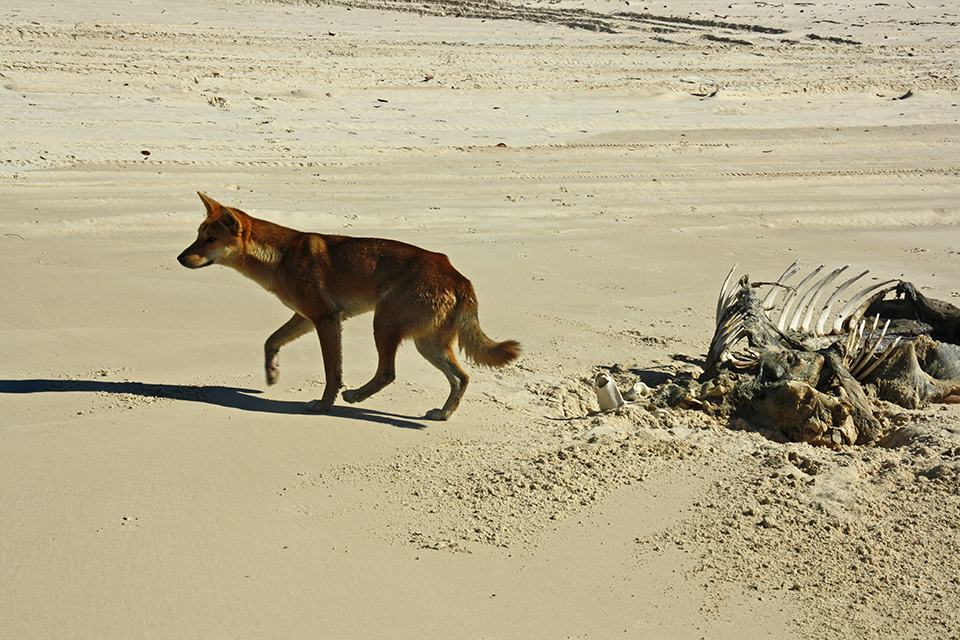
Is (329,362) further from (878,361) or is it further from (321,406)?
(878,361)

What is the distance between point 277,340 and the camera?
645 centimetres

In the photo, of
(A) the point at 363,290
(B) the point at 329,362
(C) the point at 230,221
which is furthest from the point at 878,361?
(C) the point at 230,221

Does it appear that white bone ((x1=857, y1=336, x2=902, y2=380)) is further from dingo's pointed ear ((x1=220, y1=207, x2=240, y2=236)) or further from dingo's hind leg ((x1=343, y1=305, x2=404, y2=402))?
dingo's pointed ear ((x1=220, y1=207, x2=240, y2=236))

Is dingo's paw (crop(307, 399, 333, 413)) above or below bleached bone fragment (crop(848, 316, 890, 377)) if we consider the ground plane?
below

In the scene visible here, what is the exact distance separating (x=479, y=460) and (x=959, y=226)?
33.5 ft

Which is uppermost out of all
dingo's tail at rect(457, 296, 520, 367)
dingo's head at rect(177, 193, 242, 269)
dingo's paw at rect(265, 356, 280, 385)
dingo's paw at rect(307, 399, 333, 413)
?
dingo's head at rect(177, 193, 242, 269)

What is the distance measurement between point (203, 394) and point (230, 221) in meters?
1.14

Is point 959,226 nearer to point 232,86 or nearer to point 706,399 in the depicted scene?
point 706,399

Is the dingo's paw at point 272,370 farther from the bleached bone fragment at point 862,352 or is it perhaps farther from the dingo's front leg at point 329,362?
the bleached bone fragment at point 862,352

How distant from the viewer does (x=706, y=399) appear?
6449mm

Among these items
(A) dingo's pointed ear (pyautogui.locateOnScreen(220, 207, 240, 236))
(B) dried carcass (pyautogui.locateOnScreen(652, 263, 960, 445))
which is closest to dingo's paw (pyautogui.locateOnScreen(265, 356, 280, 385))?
(A) dingo's pointed ear (pyautogui.locateOnScreen(220, 207, 240, 236))

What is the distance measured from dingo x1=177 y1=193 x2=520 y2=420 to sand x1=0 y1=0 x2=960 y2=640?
1.29 feet

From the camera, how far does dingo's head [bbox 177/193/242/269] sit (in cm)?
622

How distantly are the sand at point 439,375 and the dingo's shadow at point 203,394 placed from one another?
0.04 meters
